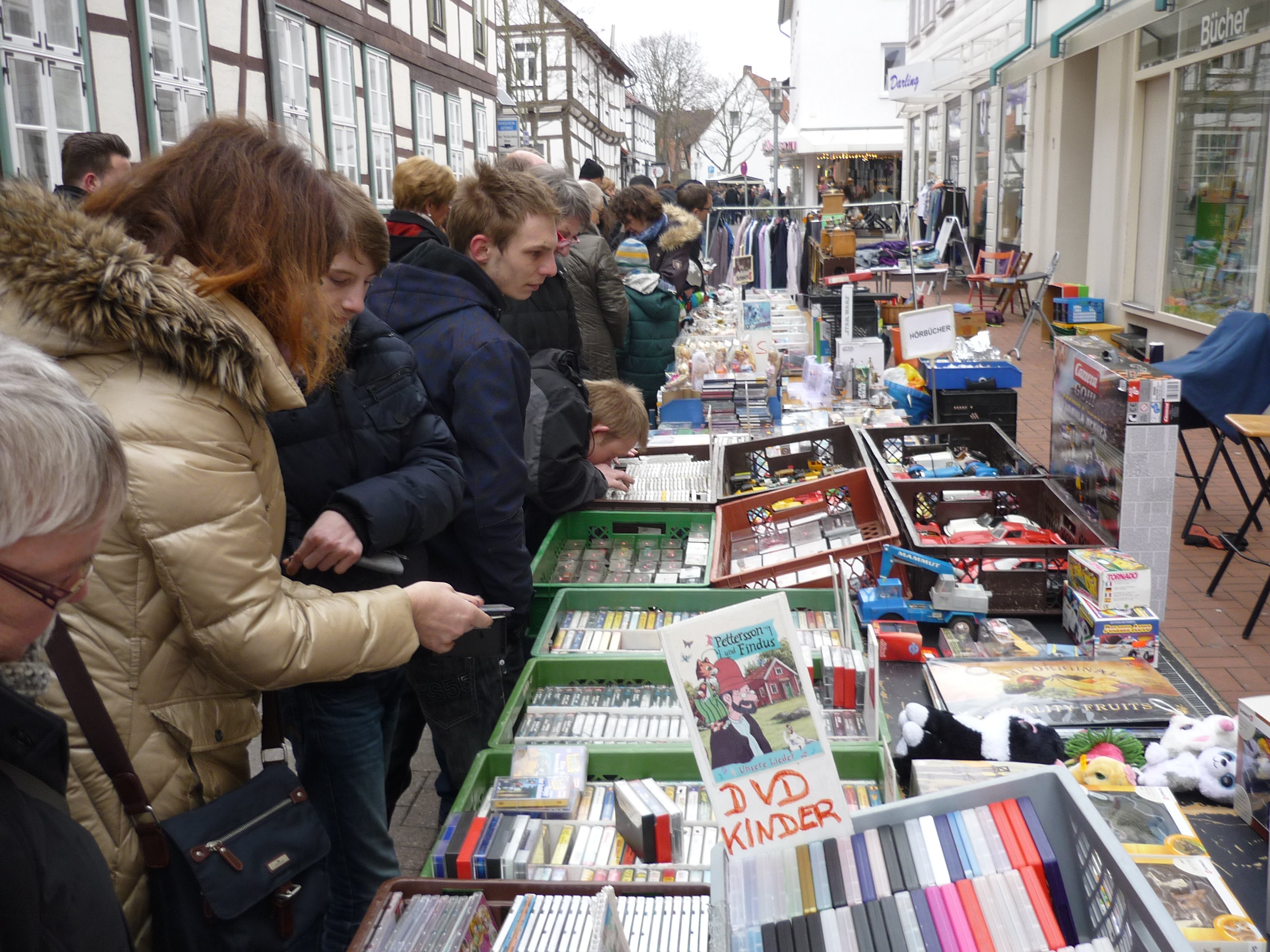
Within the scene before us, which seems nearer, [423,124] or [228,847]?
[228,847]

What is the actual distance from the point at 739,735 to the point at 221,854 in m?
0.77

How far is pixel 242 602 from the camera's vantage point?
4.69ft

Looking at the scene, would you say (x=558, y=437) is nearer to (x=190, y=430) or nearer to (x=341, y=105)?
(x=190, y=430)

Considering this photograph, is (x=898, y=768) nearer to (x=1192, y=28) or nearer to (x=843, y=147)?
(x=1192, y=28)

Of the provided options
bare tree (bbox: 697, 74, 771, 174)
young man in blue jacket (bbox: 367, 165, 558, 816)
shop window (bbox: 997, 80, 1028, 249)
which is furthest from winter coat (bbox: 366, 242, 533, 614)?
bare tree (bbox: 697, 74, 771, 174)

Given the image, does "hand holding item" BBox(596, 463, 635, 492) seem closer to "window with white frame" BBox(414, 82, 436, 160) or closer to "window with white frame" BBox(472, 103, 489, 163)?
"window with white frame" BBox(414, 82, 436, 160)

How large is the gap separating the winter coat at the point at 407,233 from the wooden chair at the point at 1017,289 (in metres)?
12.4

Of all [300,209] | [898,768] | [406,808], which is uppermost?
[300,209]

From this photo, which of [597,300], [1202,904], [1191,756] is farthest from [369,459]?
[597,300]

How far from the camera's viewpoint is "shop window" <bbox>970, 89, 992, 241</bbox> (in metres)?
17.8

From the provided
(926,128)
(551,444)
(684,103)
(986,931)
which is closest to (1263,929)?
(986,931)

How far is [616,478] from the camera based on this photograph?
3.78 meters

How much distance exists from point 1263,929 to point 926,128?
25400mm

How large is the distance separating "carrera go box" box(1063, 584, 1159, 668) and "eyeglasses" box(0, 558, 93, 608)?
2.32 metres
